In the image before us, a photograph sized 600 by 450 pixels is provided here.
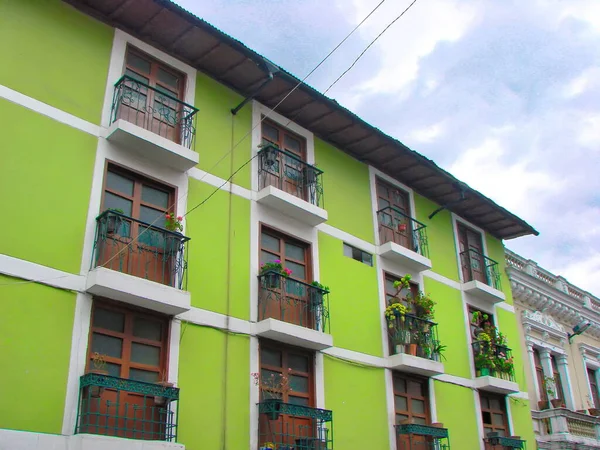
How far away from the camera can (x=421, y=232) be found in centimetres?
1848

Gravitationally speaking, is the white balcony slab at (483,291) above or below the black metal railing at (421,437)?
above

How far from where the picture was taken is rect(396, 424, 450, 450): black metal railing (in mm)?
14938

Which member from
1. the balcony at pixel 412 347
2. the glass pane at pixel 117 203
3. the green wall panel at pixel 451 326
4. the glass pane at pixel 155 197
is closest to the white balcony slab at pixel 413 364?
the balcony at pixel 412 347

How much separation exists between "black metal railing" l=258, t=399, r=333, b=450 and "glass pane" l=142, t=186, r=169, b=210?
406 centimetres

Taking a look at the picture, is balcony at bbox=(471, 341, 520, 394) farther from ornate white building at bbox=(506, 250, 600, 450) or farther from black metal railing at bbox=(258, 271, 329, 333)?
black metal railing at bbox=(258, 271, 329, 333)

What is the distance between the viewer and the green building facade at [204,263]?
10617mm

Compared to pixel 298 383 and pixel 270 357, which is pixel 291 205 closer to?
pixel 270 357

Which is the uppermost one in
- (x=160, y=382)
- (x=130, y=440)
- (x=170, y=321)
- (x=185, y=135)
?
(x=185, y=135)

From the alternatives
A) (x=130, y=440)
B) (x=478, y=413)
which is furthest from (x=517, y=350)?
(x=130, y=440)

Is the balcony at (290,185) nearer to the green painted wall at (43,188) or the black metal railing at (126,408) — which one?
the green painted wall at (43,188)

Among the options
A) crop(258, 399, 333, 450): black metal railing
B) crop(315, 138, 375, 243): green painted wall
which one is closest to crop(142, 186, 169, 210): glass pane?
crop(258, 399, 333, 450): black metal railing

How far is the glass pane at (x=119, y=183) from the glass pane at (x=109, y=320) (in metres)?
2.26

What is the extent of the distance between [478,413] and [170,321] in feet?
30.3

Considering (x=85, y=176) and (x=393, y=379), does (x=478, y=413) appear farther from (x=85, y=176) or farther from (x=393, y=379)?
(x=85, y=176)
